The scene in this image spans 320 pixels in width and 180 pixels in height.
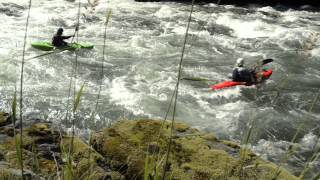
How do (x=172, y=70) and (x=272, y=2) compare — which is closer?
(x=172, y=70)

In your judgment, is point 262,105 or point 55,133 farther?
point 262,105

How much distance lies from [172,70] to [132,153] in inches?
247

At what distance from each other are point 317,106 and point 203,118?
8.16ft

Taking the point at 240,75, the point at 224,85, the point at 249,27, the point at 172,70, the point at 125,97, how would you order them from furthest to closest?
the point at 249,27, the point at 172,70, the point at 240,75, the point at 224,85, the point at 125,97

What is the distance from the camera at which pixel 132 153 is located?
3.24m

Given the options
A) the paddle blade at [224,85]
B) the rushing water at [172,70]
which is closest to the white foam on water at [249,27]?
the rushing water at [172,70]

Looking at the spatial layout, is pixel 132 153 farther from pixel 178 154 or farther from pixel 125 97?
pixel 125 97

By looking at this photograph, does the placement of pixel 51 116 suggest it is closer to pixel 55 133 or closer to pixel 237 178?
pixel 55 133

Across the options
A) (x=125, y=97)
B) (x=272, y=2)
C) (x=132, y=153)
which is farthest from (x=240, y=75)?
(x=272, y=2)

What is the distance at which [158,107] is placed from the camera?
7.50m

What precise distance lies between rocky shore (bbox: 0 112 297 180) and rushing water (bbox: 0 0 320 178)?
675 millimetres

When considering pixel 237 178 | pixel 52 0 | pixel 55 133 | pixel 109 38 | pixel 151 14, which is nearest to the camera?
pixel 237 178

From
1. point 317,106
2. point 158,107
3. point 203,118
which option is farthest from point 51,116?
point 317,106

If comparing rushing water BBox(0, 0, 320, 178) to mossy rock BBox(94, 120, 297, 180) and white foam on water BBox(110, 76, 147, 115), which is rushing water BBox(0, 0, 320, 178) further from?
mossy rock BBox(94, 120, 297, 180)
